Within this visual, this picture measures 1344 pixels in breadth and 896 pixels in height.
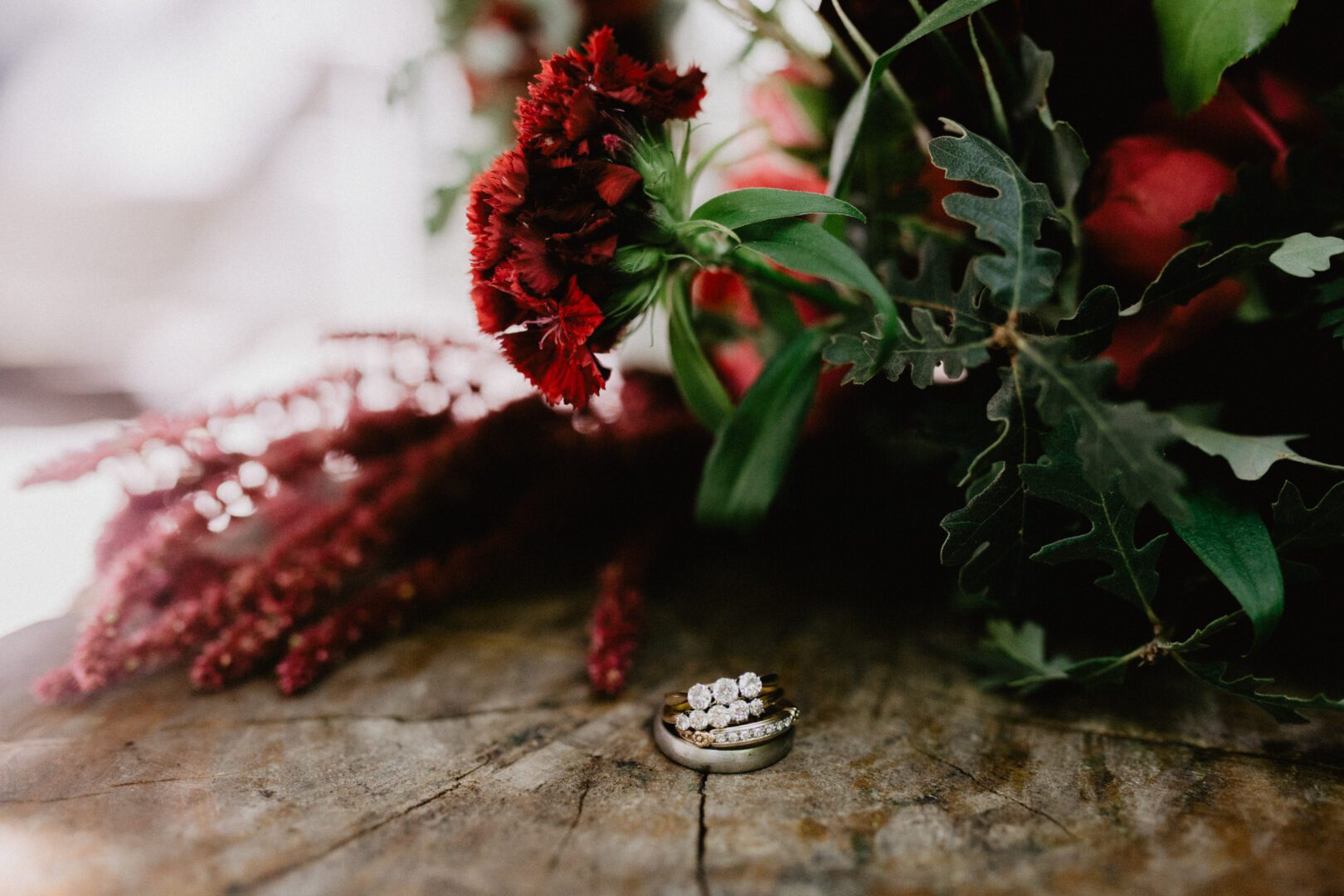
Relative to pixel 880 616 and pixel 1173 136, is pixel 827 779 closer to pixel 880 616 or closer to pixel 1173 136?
pixel 880 616

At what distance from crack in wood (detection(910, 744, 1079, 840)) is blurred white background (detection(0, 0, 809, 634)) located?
30.2 inches

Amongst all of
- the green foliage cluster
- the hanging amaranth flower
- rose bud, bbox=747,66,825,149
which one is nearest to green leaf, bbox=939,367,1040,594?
the green foliage cluster

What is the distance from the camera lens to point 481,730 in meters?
0.52

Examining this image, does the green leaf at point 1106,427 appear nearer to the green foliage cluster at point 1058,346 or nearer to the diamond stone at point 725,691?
the green foliage cluster at point 1058,346

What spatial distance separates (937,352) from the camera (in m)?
0.42

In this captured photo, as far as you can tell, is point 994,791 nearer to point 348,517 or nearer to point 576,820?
point 576,820

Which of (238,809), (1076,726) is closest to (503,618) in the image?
(238,809)

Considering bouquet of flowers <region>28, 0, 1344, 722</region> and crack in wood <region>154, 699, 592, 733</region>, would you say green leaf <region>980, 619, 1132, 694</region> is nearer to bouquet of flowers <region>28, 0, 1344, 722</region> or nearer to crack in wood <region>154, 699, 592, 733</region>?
bouquet of flowers <region>28, 0, 1344, 722</region>

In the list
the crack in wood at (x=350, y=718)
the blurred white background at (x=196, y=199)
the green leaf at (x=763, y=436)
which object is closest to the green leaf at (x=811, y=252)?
the green leaf at (x=763, y=436)

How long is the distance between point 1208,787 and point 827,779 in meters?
0.20

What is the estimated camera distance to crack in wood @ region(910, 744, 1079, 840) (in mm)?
398

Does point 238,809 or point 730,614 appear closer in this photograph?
point 238,809

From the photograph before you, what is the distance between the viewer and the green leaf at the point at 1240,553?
0.42 metres

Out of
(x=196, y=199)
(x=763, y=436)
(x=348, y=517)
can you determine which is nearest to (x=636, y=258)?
(x=763, y=436)
